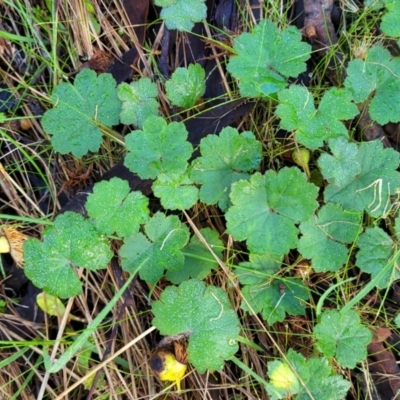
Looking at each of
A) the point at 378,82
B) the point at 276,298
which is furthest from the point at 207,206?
the point at 378,82

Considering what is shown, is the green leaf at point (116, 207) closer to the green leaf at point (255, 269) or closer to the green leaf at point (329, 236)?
the green leaf at point (255, 269)

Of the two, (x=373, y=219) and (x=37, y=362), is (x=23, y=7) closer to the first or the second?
(x=37, y=362)

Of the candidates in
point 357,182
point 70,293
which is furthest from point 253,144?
point 70,293

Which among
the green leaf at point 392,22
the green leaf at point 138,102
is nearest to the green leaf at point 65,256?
the green leaf at point 138,102

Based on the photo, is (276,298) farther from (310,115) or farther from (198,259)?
(310,115)

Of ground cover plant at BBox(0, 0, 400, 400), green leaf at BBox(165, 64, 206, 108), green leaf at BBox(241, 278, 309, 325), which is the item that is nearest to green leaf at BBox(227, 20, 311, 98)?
ground cover plant at BBox(0, 0, 400, 400)

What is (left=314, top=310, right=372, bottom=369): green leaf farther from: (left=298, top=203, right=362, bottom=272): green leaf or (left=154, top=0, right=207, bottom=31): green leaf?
(left=154, top=0, right=207, bottom=31): green leaf
